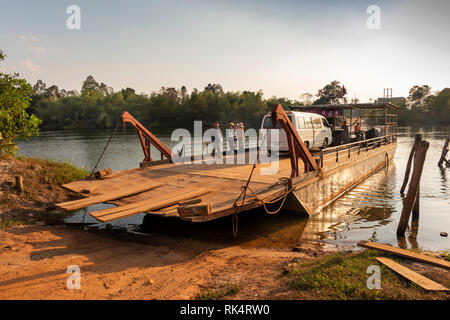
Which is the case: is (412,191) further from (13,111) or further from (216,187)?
(13,111)

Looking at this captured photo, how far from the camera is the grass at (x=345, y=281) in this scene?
416 cm

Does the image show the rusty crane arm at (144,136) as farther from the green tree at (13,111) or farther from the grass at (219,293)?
the grass at (219,293)

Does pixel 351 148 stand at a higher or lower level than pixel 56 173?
higher

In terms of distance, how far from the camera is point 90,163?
24.5m

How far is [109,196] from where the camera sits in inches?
298

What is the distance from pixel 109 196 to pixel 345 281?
5857 millimetres

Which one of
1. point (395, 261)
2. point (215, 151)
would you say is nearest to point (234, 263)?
point (395, 261)

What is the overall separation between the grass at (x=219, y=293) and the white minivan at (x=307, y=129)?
8.68m

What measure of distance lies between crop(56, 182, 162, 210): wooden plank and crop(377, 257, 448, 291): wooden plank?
601cm

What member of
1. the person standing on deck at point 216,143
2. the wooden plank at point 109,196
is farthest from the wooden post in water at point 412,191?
the person standing on deck at point 216,143

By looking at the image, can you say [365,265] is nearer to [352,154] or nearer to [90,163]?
[352,154]

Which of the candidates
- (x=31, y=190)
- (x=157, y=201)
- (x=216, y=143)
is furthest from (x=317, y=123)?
(x=31, y=190)

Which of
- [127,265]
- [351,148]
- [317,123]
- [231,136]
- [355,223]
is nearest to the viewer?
[127,265]
